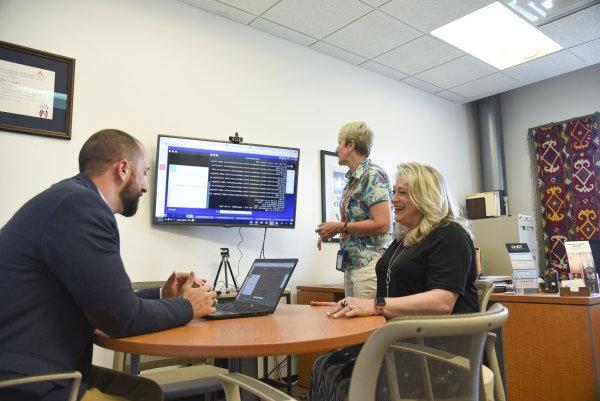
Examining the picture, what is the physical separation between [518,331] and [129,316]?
213cm

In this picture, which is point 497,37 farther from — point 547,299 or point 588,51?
point 547,299

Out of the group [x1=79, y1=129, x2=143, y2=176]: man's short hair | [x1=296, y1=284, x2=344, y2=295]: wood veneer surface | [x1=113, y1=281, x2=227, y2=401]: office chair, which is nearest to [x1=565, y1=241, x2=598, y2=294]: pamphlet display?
[x1=296, y1=284, x2=344, y2=295]: wood veneer surface

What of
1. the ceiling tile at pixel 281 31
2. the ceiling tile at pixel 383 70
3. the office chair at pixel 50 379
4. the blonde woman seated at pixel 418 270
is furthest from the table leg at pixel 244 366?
the ceiling tile at pixel 383 70

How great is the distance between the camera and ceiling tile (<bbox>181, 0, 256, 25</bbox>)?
3.07 m

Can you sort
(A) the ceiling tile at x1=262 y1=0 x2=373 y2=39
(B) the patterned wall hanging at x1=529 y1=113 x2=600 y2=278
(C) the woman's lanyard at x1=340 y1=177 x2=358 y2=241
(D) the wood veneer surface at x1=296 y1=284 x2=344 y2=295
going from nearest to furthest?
(C) the woman's lanyard at x1=340 y1=177 x2=358 y2=241 < (D) the wood veneer surface at x1=296 y1=284 x2=344 y2=295 < (A) the ceiling tile at x1=262 y1=0 x2=373 y2=39 < (B) the patterned wall hanging at x1=529 y1=113 x2=600 y2=278

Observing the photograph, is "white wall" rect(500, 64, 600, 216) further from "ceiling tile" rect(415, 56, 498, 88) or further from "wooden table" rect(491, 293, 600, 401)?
"wooden table" rect(491, 293, 600, 401)

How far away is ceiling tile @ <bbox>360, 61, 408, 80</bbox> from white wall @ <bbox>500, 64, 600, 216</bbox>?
1.61m

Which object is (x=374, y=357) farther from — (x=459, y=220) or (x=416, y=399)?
(x=459, y=220)

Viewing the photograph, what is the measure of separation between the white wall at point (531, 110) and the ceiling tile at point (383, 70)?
1.61 m

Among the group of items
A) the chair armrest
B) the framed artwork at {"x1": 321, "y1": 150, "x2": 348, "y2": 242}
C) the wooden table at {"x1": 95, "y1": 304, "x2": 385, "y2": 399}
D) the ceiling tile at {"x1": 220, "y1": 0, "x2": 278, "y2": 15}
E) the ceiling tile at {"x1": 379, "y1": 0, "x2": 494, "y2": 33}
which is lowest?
the chair armrest

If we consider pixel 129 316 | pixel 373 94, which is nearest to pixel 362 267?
pixel 129 316

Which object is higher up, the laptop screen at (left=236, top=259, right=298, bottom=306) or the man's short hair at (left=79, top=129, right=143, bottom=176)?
the man's short hair at (left=79, top=129, right=143, bottom=176)

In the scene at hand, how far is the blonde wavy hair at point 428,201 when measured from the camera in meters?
1.60

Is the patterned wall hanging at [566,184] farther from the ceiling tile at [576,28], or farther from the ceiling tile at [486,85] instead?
the ceiling tile at [576,28]
